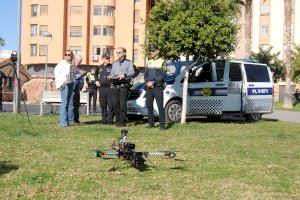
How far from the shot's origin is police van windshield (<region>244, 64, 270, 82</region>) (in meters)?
16.7

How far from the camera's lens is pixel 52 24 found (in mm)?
70938

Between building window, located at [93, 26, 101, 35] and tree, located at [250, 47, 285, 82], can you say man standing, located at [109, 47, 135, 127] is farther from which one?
building window, located at [93, 26, 101, 35]

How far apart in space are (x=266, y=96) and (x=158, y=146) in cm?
815

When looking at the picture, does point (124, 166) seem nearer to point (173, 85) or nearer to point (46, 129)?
point (46, 129)

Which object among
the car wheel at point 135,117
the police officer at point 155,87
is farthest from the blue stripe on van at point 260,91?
the police officer at point 155,87

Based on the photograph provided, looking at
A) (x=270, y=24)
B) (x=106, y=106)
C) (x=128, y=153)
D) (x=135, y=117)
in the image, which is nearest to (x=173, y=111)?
(x=135, y=117)

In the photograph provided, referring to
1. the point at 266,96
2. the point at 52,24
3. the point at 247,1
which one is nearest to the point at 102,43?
the point at 52,24

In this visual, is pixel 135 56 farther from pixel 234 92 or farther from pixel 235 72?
pixel 234 92

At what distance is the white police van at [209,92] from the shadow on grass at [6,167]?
8.29 m

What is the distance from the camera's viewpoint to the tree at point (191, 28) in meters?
14.5

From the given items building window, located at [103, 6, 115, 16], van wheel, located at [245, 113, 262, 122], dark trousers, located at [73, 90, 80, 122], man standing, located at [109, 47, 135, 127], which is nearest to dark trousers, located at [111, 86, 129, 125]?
man standing, located at [109, 47, 135, 127]

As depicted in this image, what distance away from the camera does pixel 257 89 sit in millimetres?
16625

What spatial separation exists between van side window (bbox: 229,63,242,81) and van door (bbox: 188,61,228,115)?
0.43m

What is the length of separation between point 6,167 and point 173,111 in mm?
8690
